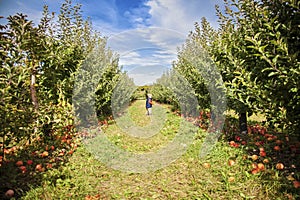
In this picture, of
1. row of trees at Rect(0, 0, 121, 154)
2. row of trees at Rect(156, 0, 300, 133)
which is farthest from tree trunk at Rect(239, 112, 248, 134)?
row of trees at Rect(0, 0, 121, 154)

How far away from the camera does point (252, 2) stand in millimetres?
3939

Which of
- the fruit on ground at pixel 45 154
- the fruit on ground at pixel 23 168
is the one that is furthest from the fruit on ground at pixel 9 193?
the fruit on ground at pixel 45 154

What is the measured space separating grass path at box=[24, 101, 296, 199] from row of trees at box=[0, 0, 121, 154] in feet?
3.14

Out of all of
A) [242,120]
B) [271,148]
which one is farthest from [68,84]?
[271,148]

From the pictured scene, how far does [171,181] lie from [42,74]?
Answer: 4.02 metres

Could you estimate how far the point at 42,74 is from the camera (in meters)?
5.18

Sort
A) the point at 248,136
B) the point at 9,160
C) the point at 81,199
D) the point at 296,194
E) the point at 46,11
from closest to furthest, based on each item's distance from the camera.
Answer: the point at 296,194 → the point at 81,199 → the point at 9,160 → the point at 248,136 → the point at 46,11

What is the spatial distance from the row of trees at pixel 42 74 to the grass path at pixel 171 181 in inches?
37.7

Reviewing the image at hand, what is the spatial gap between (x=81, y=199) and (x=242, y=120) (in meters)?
4.33

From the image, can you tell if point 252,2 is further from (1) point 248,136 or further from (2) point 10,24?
(2) point 10,24

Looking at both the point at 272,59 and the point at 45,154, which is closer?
the point at 272,59

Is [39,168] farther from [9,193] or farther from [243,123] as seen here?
[243,123]

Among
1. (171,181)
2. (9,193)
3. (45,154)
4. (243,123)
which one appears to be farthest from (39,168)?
(243,123)

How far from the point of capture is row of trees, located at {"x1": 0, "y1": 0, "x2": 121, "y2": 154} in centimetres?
257
